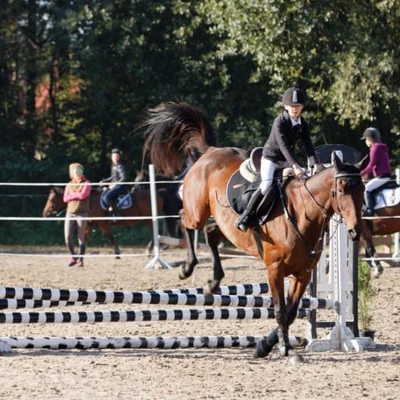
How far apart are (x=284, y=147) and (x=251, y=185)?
0.64 metres

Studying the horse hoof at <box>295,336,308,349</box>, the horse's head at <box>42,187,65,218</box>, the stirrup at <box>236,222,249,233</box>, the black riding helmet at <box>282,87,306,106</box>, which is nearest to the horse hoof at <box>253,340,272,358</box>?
the horse hoof at <box>295,336,308,349</box>

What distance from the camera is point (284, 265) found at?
837 centimetres

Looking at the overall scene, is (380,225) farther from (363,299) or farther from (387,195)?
(363,299)

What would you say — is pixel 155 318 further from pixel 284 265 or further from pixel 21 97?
pixel 21 97

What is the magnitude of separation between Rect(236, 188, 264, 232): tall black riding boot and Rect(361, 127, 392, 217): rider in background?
690 centimetres

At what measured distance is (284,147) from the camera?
8.28 m

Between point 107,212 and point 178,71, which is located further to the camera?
point 178,71

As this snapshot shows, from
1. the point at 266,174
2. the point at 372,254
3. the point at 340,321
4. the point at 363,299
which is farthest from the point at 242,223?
the point at 372,254

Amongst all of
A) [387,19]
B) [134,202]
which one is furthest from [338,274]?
[387,19]

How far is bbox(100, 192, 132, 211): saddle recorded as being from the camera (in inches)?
751

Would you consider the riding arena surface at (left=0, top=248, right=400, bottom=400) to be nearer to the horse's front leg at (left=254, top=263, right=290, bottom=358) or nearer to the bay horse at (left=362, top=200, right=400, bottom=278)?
the horse's front leg at (left=254, top=263, right=290, bottom=358)

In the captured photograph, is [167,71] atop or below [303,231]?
atop

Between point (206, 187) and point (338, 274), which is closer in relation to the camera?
point (338, 274)

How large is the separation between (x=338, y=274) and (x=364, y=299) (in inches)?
20.9
